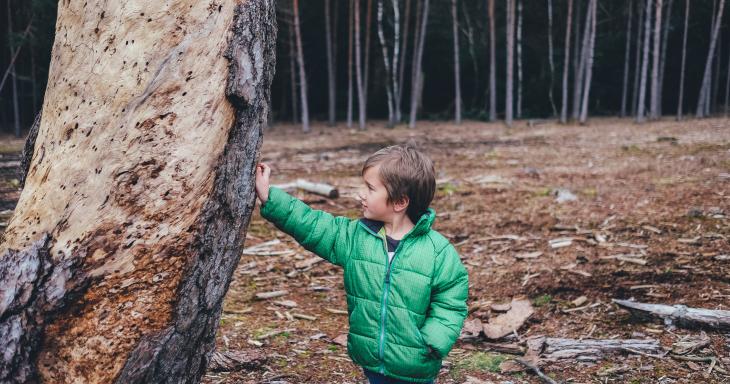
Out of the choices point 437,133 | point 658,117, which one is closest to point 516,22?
point 658,117

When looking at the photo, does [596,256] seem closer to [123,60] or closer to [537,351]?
[537,351]

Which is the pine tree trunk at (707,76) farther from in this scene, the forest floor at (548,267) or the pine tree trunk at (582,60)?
the forest floor at (548,267)

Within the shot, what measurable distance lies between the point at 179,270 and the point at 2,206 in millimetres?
6017

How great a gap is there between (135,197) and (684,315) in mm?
3601

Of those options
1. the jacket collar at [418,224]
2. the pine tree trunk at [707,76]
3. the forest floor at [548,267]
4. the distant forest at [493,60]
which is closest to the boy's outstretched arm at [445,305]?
the jacket collar at [418,224]

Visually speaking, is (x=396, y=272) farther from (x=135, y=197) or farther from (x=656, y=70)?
(x=656, y=70)

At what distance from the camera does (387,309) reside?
2668mm

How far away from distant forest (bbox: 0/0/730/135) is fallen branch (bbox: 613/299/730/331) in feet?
63.1

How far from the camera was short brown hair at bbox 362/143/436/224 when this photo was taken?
2688mm

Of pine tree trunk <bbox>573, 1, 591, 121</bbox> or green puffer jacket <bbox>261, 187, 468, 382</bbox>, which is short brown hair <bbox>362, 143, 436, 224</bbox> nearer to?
green puffer jacket <bbox>261, 187, 468, 382</bbox>

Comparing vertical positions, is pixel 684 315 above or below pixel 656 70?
below

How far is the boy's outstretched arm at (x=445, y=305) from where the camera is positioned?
2.63 m

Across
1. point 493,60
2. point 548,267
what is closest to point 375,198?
point 548,267

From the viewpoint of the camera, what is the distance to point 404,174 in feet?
8.80
